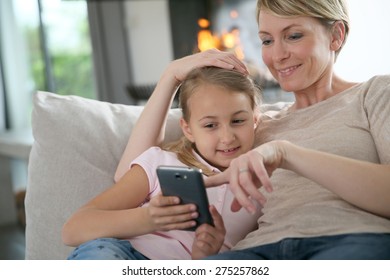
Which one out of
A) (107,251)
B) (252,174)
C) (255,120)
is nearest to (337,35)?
(255,120)

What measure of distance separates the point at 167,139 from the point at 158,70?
3316mm

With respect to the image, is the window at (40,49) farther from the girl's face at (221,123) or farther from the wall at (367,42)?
the girl's face at (221,123)

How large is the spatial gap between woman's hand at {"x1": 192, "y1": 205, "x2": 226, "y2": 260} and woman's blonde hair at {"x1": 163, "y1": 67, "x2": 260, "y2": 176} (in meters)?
0.17

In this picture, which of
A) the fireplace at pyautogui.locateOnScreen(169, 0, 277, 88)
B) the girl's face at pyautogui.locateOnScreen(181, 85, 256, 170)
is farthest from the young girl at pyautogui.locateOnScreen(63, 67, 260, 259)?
the fireplace at pyautogui.locateOnScreen(169, 0, 277, 88)

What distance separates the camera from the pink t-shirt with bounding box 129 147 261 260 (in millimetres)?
1229

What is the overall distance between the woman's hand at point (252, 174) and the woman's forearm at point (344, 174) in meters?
0.04

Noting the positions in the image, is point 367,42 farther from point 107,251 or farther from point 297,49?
point 107,251

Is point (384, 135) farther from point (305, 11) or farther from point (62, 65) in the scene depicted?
point (62, 65)

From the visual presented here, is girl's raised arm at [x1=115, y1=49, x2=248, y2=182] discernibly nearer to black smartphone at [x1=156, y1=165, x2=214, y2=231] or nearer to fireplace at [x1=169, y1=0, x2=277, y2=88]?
black smartphone at [x1=156, y1=165, x2=214, y2=231]

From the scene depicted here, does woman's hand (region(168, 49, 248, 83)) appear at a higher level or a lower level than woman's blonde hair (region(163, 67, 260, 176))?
higher

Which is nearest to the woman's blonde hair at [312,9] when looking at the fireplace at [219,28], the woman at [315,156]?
the woman at [315,156]

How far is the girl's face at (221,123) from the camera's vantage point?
4.12 ft

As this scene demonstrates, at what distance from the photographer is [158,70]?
4809 mm

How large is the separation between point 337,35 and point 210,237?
55 centimetres
